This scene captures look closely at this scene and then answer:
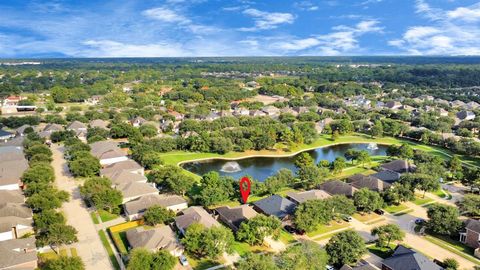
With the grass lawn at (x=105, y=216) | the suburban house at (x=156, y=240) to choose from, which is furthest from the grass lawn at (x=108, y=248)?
the grass lawn at (x=105, y=216)

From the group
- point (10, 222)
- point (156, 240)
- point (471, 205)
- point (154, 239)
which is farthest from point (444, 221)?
point (10, 222)

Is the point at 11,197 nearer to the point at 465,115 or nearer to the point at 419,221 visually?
the point at 419,221

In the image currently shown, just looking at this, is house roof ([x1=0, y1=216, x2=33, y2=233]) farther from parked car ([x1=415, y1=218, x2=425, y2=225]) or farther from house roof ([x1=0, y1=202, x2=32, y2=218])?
parked car ([x1=415, y1=218, x2=425, y2=225])

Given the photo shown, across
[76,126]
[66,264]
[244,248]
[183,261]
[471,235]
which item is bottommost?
[244,248]

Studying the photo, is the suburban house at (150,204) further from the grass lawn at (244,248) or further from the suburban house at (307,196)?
the suburban house at (307,196)

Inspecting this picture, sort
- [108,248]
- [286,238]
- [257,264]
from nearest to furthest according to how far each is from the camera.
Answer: [257,264], [108,248], [286,238]

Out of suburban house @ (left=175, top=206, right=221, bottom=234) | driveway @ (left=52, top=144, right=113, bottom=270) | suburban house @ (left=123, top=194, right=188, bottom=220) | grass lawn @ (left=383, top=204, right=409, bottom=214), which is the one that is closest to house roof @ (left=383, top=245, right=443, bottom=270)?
grass lawn @ (left=383, top=204, right=409, bottom=214)
